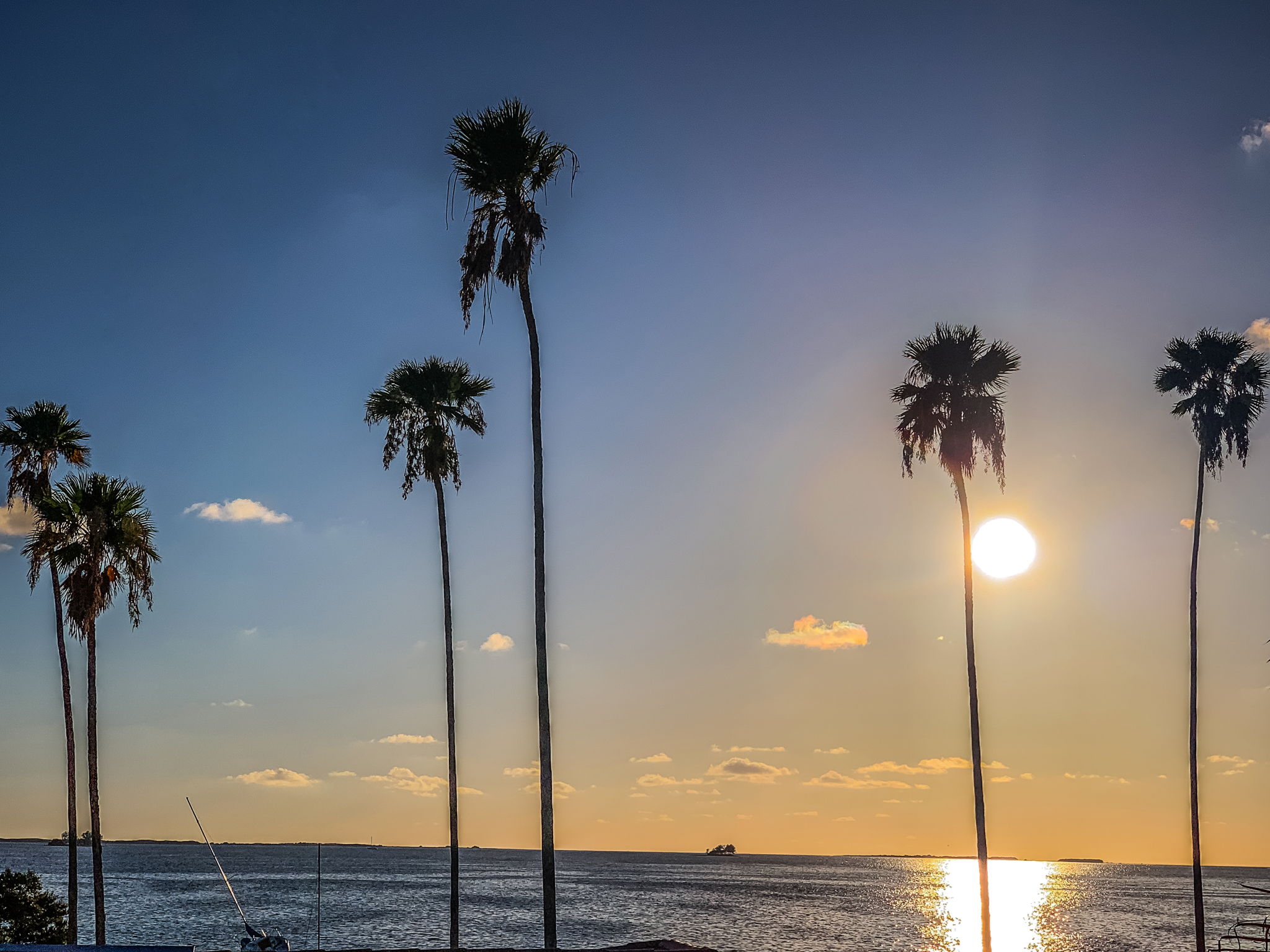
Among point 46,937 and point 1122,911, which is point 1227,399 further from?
point 1122,911

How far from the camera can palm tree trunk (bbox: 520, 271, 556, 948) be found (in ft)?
76.1

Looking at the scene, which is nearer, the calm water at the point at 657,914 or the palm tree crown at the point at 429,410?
the palm tree crown at the point at 429,410

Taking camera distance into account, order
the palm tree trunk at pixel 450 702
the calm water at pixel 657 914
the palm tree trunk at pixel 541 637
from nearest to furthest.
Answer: the palm tree trunk at pixel 541 637 → the palm tree trunk at pixel 450 702 → the calm water at pixel 657 914

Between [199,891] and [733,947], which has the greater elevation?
[733,947]

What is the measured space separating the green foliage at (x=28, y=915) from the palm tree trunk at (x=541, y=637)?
1575 centimetres

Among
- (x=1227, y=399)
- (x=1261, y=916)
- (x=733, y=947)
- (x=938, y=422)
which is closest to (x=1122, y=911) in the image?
(x=1261, y=916)

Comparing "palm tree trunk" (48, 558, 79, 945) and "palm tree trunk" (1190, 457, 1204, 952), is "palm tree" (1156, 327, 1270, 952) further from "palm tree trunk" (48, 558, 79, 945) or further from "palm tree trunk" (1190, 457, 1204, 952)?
"palm tree trunk" (48, 558, 79, 945)

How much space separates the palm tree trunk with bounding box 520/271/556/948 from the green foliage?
620 inches

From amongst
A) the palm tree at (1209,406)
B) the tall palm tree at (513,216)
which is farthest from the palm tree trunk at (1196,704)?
the tall palm tree at (513,216)

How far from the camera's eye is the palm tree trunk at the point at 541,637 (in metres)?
23.2

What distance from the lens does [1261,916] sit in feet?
338

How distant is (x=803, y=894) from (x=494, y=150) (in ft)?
451

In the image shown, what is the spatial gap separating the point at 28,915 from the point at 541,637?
711 inches

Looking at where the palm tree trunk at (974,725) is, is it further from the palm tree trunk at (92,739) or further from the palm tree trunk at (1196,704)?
the palm tree trunk at (92,739)
